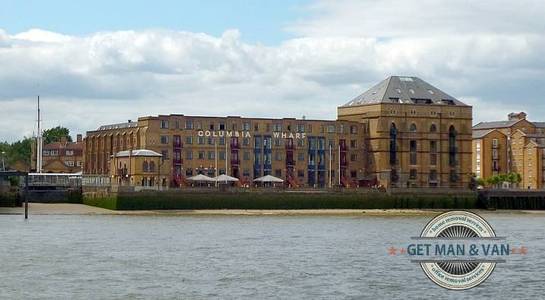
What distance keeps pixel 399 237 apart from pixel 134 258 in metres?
29.1

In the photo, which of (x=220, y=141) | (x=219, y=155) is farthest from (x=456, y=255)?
(x=219, y=155)

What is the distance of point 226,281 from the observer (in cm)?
5938

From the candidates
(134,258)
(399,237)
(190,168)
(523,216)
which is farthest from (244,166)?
(134,258)

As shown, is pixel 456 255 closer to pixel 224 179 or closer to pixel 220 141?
pixel 224 179

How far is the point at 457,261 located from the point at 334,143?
113061mm

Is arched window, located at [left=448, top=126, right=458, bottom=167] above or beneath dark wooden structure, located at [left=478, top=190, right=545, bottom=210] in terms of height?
above

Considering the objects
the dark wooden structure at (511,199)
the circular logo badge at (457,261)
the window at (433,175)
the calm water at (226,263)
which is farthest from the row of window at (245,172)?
the circular logo badge at (457,261)

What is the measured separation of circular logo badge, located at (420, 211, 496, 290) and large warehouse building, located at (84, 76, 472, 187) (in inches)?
3867

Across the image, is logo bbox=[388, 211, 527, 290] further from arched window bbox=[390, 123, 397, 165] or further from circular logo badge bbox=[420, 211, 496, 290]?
arched window bbox=[390, 123, 397, 165]

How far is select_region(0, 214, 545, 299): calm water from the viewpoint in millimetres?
55719

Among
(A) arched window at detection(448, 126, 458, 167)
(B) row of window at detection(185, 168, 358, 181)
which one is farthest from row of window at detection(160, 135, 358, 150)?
(A) arched window at detection(448, 126, 458, 167)

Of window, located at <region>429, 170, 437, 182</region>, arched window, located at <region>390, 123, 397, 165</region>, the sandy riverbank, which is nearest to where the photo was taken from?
the sandy riverbank

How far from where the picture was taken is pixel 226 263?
6831 cm

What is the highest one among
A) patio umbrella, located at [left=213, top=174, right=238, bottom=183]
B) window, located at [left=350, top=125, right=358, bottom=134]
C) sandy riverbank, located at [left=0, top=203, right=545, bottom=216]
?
window, located at [left=350, top=125, right=358, bottom=134]
